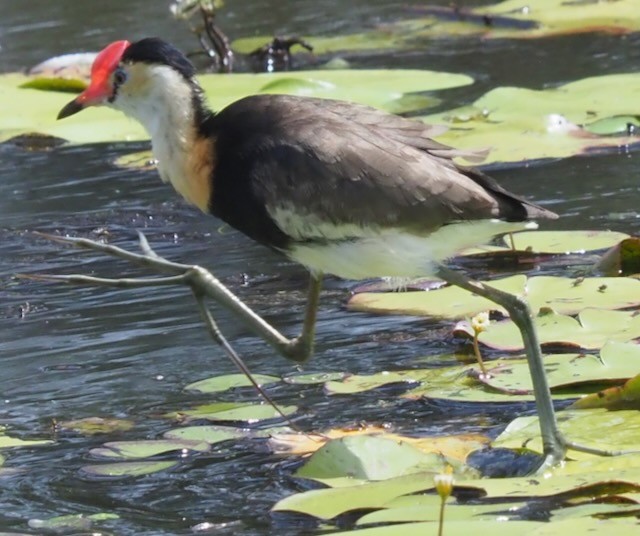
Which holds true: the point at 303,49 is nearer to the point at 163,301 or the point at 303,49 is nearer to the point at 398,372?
the point at 163,301

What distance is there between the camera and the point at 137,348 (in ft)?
17.6

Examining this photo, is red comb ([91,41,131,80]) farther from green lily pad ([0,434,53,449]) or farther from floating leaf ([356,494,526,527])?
floating leaf ([356,494,526,527])

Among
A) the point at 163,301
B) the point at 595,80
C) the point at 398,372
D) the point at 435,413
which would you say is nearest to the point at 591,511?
the point at 435,413

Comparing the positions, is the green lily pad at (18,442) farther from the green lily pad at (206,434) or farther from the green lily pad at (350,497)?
the green lily pad at (350,497)

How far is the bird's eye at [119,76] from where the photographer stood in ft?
15.8

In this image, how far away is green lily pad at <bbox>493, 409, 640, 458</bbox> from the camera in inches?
155

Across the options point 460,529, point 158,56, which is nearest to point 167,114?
point 158,56

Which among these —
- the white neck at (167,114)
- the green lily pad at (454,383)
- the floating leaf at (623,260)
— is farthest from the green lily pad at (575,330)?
the white neck at (167,114)

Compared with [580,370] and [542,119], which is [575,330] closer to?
[580,370]

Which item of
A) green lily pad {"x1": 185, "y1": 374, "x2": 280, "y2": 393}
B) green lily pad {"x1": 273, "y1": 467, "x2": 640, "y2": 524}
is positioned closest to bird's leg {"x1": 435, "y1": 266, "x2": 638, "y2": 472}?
green lily pad {"x1": 273, "y1": 467, "x2": 640, "y2": 524}

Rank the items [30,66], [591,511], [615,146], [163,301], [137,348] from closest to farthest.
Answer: [591,511], [137,348], [163,301], [615,146], [30,66]

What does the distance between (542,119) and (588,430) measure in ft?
11.5

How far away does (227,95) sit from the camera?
321 inches

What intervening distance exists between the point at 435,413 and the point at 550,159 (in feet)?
10.8
